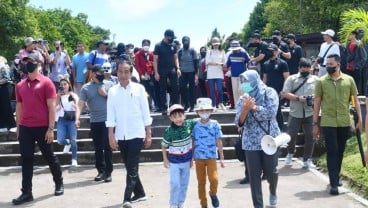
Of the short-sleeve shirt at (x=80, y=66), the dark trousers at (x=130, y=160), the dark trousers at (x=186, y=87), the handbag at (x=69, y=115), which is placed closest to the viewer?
the dark trousers at (x=130, y=160)

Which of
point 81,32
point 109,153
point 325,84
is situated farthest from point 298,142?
point 81,32

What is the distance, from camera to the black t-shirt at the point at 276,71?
10.4 metres

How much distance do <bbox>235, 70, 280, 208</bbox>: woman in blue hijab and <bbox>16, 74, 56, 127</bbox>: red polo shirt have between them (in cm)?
311

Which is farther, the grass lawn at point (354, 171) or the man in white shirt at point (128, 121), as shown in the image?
the grass lawn at point (354, 171)

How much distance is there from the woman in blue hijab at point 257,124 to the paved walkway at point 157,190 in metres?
0.99

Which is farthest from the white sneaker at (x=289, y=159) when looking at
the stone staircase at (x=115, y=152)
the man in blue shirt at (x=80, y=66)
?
the man in blue shirt at (x=80, y=66)

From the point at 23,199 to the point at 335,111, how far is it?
16.9ft

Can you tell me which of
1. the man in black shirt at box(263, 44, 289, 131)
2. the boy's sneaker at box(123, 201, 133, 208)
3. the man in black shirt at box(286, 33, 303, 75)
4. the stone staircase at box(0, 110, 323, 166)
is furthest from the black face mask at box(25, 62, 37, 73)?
the man in black shirt at box(286, 33, 303, 75)

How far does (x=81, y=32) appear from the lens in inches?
3632

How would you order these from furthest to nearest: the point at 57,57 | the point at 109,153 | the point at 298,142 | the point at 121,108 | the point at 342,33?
the point at 57,57 → the point at 298,142 → the point at 342,33 → the point at 109,153 → the point at 121,108

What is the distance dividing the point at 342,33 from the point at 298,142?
2632 mm

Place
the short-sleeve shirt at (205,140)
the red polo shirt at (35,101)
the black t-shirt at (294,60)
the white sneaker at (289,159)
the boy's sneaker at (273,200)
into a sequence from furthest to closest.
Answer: the black t-shirt at (294,60)
the white sneaker at (289,159)
the red polo shirt at (35,101)
the boy's sneaker at (273,200)
the short-sleeve shirt at (205,140)

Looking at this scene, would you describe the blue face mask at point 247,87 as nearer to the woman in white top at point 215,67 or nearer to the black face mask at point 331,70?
the black face mask at point 331,70

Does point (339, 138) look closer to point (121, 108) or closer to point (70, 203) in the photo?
point (121, 108)
